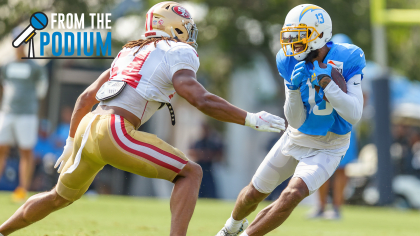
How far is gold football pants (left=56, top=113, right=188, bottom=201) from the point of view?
3.56 m

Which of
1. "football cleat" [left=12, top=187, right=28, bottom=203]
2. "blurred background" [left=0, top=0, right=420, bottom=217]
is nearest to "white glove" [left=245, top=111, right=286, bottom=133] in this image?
"football cleat" [left=12, top=187, right=28, bottom=203]

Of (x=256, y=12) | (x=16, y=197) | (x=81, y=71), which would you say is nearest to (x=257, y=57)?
(x=256, y=12)

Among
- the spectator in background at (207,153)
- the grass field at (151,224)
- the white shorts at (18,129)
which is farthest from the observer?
the spectator in background at (207,153)

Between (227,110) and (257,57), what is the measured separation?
11.6 metres

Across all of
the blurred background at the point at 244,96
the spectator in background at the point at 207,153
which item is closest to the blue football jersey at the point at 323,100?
the blurred background at the point at 244,96

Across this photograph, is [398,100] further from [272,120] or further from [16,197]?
[272,120]

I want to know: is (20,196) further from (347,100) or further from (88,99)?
(347,100)

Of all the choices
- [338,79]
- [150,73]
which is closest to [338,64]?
[338,79]

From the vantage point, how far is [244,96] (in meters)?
15.5

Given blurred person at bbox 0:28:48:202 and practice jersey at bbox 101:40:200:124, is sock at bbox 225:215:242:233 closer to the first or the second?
practice jersey at bbox 101:40:200:124

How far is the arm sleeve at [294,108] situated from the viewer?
4.08 m

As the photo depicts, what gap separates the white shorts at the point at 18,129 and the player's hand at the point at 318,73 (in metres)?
5.46

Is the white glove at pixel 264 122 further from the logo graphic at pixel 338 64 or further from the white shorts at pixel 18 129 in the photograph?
the white shorts at pixel 18 129

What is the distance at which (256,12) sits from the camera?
14289 millimetres
